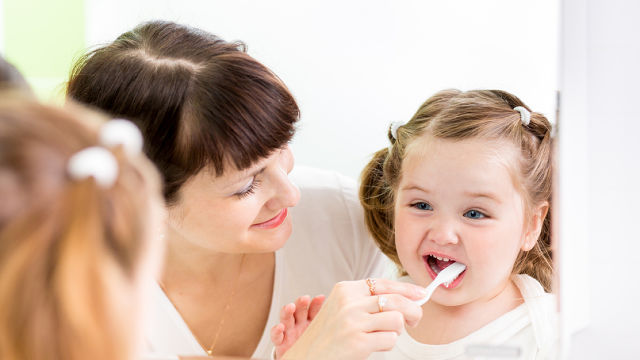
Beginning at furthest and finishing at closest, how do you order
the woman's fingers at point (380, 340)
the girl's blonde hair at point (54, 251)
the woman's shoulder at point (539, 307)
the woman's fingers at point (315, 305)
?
the woman's fingers at point (315, 305)
the woman's shoulder at point (539, 307)
the woman's fingers at point (380, 340)
the girl's blonde hair at point (54, 251)

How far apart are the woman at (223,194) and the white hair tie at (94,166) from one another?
421 mm

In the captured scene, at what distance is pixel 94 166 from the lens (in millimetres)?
433

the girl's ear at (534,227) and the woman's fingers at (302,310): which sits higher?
the girl's ear at (534,227)

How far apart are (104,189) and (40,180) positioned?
43 mm

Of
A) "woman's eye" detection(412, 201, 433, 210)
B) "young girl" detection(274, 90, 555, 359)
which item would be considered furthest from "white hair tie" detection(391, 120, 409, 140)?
"woman's eye" detection(412, 201, 433, 210)

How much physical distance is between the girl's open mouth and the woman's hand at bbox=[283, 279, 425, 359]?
0.14 m

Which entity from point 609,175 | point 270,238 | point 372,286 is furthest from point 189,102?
point 609,175

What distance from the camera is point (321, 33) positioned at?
3.34 ft

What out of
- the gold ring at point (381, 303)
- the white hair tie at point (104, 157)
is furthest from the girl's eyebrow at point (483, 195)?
the white hair tie at point (104, 157)

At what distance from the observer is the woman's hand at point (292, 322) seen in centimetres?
95

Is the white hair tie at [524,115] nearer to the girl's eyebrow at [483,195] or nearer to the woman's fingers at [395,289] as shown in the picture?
the girl's eyebrow at [483,195]

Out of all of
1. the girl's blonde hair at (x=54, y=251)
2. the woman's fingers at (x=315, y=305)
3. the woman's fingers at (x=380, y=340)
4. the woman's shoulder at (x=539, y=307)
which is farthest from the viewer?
the woman's fingers at (x=315, y=305)

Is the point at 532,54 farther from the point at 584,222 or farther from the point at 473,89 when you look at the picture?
the point at 584,222

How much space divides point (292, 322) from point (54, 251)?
22.9 inches
